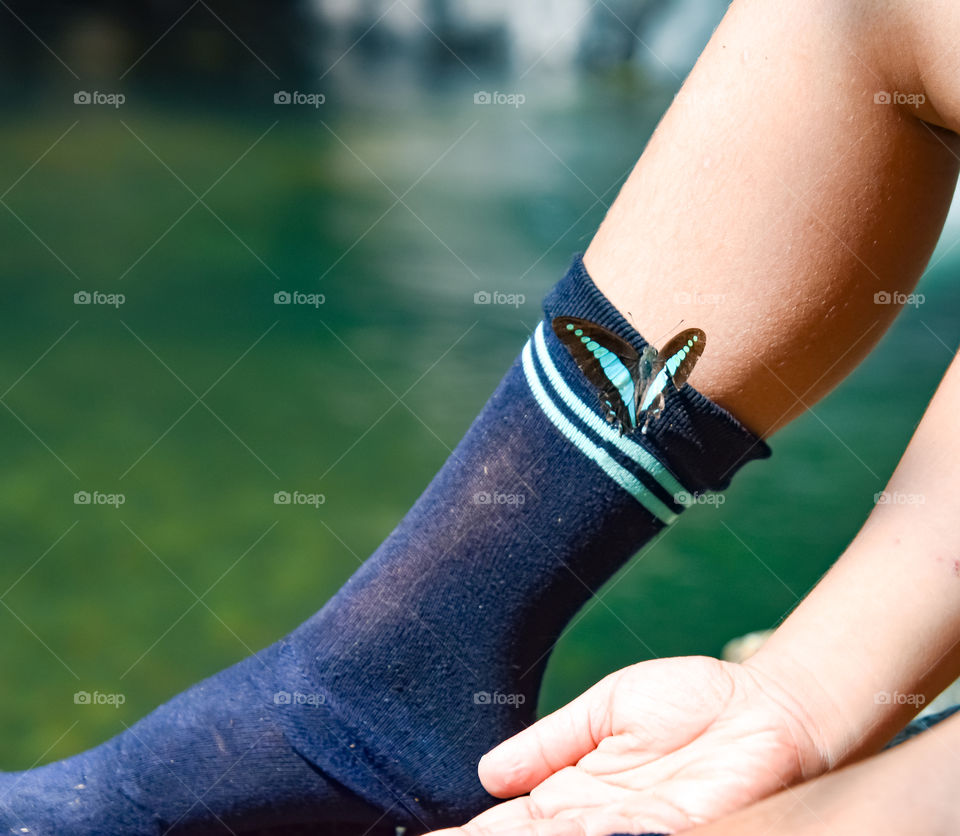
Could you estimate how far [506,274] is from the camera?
2461 mm

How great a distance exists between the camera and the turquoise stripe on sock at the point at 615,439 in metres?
0.64

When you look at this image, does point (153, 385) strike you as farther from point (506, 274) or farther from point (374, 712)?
point (374, 712)

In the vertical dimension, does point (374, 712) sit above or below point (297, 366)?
below

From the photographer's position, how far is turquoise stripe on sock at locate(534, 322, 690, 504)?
64 centimetres

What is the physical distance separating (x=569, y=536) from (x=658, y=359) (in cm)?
14

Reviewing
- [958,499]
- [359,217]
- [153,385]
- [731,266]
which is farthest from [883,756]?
[359,217]
